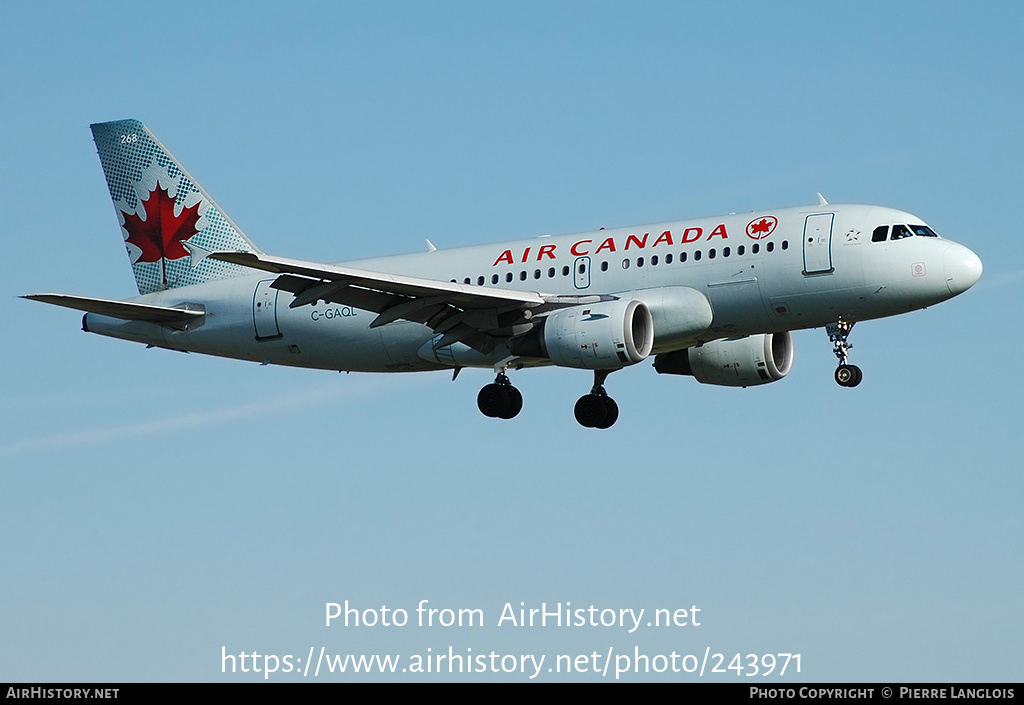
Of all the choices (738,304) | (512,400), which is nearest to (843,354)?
(738,304)

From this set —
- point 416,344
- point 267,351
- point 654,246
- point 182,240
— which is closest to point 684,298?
point 654,246

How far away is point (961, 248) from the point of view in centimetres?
3903

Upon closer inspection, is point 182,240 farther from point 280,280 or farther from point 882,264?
point 882,264

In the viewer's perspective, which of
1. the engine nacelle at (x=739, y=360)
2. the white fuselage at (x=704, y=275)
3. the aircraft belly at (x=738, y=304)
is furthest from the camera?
the engine nacelle at (x=739, y=360)

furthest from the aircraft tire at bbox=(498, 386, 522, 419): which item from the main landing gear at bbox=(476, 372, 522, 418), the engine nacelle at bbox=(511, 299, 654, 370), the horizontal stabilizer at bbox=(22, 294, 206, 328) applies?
the horizontal stabilizer at bbox=(22, 294, 206, 328)

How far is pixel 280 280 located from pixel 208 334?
28.5ft

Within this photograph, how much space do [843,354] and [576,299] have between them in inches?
280

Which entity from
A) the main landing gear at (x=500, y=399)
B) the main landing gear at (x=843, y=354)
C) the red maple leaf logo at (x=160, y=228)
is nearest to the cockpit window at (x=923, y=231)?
the main landing gear at (x=843, y=354)

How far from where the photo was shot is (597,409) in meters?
44.0

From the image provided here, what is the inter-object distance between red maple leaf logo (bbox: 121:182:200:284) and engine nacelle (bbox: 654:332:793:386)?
1576cm

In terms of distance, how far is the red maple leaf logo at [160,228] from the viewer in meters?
48.5

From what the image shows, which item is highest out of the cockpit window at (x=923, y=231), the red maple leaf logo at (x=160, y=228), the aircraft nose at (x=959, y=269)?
the red maple leaf logo at (x=160, y=228)

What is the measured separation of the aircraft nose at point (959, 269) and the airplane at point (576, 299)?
0.16ft

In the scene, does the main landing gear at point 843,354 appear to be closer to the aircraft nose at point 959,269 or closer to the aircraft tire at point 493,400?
the aircraft nose at point 959,269
